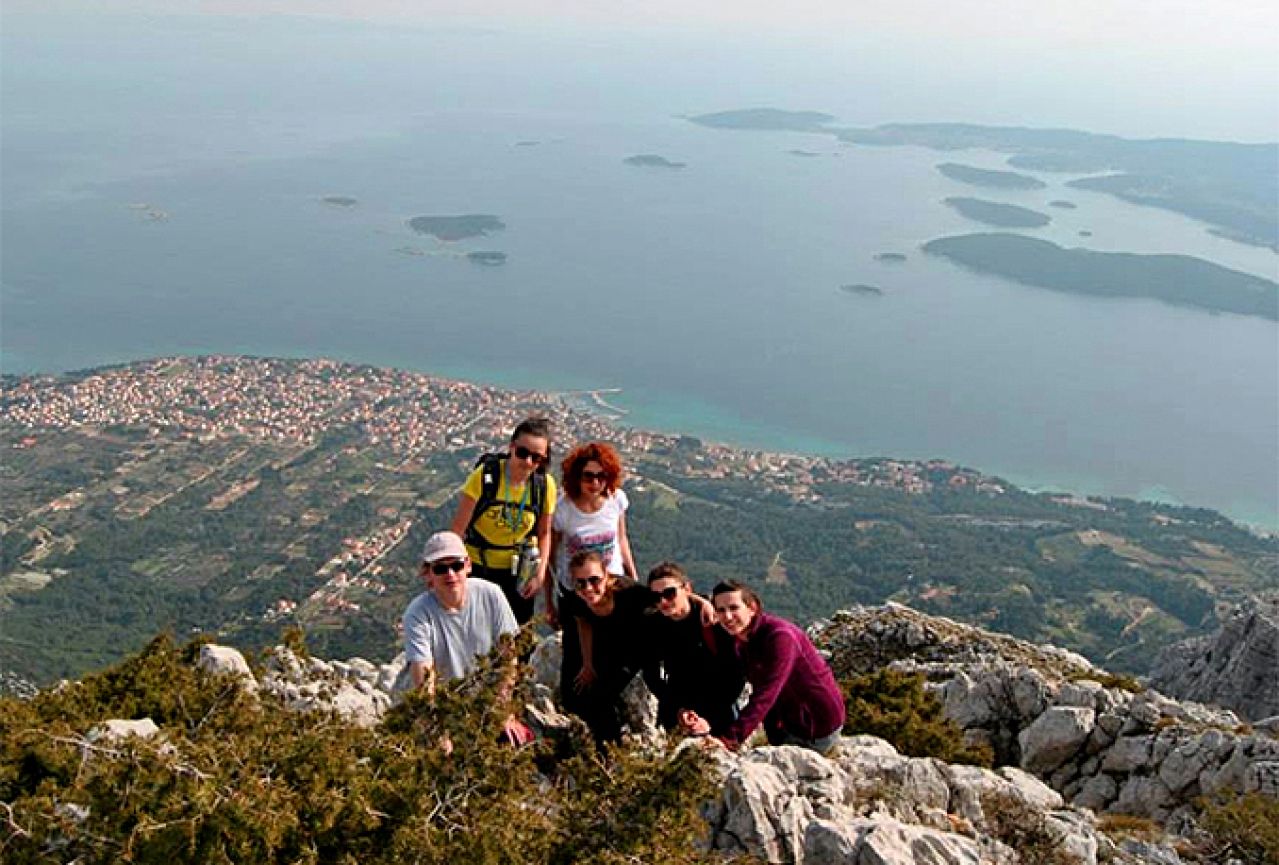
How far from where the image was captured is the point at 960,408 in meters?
104

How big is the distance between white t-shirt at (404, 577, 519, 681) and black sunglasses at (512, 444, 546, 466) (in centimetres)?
151

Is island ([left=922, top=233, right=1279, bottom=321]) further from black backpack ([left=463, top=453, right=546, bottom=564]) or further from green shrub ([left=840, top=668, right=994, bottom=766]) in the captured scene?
black backpack ([left=463, top=453, right=546, bottom=564])

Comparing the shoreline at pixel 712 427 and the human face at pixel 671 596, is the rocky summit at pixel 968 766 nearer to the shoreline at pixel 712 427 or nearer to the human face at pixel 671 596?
the human face at pixel 671 596

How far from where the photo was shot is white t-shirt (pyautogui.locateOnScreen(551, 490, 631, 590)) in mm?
6961

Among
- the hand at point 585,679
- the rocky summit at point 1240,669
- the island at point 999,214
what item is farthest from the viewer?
the island at point 999,214

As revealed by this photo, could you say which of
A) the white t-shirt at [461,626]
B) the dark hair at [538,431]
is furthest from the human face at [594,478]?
the white t-shirt at [461,626]

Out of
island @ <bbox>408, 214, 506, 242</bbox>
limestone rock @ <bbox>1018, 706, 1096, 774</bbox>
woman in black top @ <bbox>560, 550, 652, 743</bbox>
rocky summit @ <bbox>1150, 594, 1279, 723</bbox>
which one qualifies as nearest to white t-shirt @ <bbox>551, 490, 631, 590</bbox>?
woman in black top @ <bbox>560, 550, 652, 743</bbox>

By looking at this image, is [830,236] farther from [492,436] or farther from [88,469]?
[88,469]

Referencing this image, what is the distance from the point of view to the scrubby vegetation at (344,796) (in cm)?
360

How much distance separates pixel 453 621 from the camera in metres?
5.37

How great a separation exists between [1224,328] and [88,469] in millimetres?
145804

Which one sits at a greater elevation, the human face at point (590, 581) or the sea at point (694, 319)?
the human face at point (590, 581)

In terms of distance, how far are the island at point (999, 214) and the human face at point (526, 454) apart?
185299 mm

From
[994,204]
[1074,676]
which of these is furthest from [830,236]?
[1074,676]
